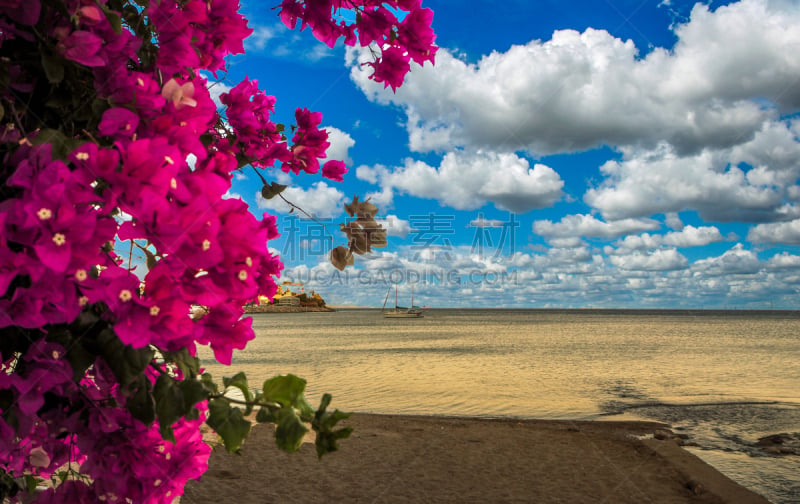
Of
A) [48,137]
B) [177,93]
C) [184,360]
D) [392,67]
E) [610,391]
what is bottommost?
[610,391]

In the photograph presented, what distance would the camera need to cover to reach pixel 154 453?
132cm

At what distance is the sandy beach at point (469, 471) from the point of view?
194 inches

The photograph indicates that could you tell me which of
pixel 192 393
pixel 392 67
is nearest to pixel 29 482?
pixel 192 393

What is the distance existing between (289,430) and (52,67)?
2.47 feet

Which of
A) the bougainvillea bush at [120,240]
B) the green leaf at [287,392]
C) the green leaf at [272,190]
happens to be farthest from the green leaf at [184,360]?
the green leaf at [272,190]

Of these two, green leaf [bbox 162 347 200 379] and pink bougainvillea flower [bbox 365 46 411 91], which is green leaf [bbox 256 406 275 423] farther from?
pink bougainvillea flower [bbox 365 46 411 91]

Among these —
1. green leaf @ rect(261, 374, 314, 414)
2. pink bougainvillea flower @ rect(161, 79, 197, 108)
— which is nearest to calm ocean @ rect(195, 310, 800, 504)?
green leaf @ rect(261, 374, 314, 414)

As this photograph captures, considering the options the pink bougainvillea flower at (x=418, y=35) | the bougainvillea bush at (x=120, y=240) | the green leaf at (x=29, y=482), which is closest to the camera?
the bougainvillea bush at (x=120, y=240)

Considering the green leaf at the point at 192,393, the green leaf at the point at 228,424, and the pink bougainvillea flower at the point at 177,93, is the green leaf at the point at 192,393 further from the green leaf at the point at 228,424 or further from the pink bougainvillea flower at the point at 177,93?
the pink bougainvillea flower at the point at 177,93

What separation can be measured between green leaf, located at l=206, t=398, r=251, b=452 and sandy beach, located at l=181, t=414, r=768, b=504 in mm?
4253

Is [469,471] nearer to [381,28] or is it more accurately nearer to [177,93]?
[381,28]

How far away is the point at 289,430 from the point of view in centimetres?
89

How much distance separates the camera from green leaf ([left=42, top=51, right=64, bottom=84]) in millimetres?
935

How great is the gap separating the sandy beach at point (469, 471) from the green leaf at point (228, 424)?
167 inches
